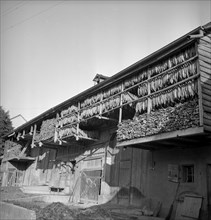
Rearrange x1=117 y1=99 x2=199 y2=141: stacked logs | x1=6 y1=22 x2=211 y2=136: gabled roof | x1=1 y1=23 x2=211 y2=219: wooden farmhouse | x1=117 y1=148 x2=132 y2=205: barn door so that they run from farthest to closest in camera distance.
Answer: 1. x1=117 y1=148 x2=132 y2=205: barn door
2. x1=6 y1=22 x2=211 y2=136: gabled roof
3. x1=1 y1=23 x2=211 y2=219: wooden farmhouse
4. x1=117 y1=99 x2=199 y2=141: stacked logs

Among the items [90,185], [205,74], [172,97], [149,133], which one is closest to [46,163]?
[90,185]

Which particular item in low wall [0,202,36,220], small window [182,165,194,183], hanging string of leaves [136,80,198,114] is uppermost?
hanging string of leaves [136,80,198,114]

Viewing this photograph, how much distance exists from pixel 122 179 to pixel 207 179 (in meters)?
5.66

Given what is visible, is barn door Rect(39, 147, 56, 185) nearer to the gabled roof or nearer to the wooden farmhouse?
the wooden farmhouse

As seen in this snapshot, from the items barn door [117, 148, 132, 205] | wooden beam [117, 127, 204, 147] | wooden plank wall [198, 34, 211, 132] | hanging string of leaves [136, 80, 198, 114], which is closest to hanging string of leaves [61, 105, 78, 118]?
barn door [117, 148, 132, 205]

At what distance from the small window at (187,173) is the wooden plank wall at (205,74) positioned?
10.3 ft

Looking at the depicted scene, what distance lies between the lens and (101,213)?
10461 millimetres

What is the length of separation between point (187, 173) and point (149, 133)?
2671 millimetres

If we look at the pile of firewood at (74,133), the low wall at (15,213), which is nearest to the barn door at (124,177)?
the pile of firewood at (74,133)

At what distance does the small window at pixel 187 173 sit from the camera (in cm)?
1161

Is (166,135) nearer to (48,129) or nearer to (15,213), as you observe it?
(15,213)

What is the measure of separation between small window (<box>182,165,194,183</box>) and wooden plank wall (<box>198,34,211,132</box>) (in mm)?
3155

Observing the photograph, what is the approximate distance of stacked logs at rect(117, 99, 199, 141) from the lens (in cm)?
955

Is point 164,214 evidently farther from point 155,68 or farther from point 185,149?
point 155,68
